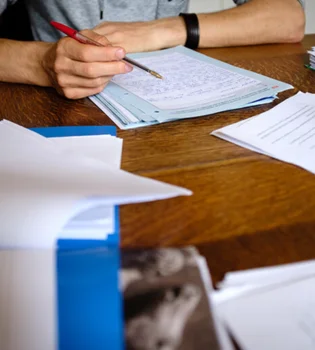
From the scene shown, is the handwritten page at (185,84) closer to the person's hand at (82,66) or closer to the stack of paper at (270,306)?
the person's hand at (82,66)

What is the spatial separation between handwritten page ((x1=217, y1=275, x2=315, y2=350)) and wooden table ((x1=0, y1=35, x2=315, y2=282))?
0.16 feet

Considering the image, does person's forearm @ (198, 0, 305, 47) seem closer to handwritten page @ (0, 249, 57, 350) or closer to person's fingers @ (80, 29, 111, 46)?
person's fingers @ (80, 29, 111, 46)

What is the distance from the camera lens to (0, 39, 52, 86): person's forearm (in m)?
0.87

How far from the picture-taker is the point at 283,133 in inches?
24.7

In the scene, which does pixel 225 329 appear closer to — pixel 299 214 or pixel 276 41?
pixel 299 214

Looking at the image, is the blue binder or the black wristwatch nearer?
the blue binder

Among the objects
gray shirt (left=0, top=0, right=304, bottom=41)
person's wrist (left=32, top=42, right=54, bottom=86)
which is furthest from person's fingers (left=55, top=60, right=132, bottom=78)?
gray shirt (left=0, top=0, right=304, bottom=41)

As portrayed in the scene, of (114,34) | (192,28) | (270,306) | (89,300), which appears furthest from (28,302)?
(192,28)

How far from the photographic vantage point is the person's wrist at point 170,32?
1.06 metres

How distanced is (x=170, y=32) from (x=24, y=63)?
0.39 m

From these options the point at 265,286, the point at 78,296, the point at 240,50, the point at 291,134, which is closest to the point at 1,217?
the point at 78,296

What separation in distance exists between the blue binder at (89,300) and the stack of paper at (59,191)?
50 millimetres

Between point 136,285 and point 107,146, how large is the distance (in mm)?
319

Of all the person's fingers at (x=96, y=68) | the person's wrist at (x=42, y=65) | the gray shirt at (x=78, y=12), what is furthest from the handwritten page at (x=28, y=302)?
the gray shirt at (x=78, y=12)
